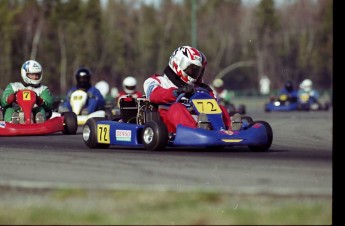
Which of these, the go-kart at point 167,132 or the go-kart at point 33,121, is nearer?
the go-kart at point 167,132

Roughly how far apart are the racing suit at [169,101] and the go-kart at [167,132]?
0.38ft

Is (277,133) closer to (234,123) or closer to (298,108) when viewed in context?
(234,123)

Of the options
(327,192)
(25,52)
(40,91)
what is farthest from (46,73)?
(327,192)

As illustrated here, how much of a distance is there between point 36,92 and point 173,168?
890cm

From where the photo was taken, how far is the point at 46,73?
230ft

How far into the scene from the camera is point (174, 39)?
80812 millimetres

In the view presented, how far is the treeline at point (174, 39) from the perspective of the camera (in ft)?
234

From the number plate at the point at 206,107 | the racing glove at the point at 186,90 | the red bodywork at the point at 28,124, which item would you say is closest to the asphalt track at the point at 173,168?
the number plate at the point at 206,107

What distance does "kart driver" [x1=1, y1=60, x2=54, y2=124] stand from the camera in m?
17.2

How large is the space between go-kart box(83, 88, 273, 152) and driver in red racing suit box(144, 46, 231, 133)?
0.40ft

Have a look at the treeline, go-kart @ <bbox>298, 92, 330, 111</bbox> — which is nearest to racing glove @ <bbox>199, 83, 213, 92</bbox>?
go-kart @ <bbox>298, 92, 330, 111</bbox>

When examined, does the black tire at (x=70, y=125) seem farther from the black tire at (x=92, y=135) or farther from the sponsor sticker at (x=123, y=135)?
the sponsor sticker at (x=123, y=135)

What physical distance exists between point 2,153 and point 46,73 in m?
58.7

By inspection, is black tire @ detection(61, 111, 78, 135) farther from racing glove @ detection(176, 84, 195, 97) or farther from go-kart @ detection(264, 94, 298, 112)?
go-kart @ detection(264, 94, 298, 112)
